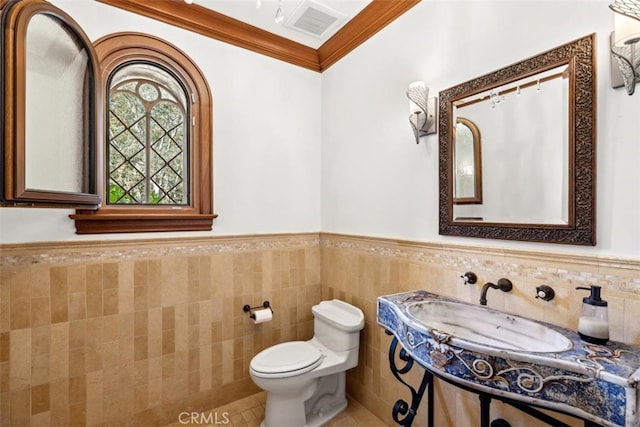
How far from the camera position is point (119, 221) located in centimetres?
182

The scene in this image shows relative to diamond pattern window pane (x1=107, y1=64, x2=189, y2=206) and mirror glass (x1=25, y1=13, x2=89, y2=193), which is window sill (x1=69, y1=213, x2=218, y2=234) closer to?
diamond pattern window pane (x1=107, y1=64, x2=189, y2=206)

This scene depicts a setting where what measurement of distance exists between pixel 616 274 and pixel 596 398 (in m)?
0.48

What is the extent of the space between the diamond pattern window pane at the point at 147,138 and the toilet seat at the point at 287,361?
1.14 m

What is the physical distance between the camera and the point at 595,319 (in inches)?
39.5

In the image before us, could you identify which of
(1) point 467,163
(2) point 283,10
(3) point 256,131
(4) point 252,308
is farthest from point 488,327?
(2) point 283,10

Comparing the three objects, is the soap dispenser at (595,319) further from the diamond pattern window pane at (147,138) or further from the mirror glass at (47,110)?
the diamond pattern window pane at (147,138)

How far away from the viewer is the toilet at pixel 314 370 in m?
1.77

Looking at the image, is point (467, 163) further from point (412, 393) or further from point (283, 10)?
point (283, 10)

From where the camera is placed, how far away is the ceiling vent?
1.96 m

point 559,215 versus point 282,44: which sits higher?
point 282,44

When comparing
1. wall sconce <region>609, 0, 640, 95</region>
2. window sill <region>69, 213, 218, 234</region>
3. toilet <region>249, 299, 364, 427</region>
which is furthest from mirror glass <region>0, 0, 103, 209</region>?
wall sconce <region>609, 0, 640, 95</region>

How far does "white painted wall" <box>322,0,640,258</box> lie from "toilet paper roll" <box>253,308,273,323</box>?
0.80 m

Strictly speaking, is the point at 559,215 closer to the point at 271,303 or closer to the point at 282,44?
the point at 271,303

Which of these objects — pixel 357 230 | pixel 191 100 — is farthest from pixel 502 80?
pixel 191 100
